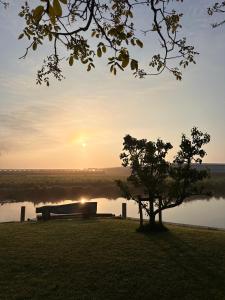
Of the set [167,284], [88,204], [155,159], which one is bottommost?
[167,284]

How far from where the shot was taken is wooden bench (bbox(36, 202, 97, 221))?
935 inches

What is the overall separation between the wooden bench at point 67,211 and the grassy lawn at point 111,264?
17.1 feet

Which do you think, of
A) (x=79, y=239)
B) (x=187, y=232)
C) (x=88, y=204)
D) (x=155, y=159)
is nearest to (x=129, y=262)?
(x=79, y=239)

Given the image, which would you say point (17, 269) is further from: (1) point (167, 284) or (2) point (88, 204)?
(2) point (88, 204)

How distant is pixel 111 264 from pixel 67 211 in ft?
43.9

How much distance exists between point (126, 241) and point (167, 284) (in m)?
5.05

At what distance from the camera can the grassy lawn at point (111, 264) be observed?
34.9 feet

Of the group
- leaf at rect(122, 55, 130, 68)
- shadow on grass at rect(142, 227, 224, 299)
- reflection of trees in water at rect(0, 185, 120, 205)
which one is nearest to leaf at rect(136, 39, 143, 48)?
leaf at rect(122, 55, 130, 68)

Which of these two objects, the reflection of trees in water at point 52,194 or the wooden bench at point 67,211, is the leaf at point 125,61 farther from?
the reflection of trees in water at point 52,194

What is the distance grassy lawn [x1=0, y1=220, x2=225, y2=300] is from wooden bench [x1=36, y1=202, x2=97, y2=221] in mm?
5226

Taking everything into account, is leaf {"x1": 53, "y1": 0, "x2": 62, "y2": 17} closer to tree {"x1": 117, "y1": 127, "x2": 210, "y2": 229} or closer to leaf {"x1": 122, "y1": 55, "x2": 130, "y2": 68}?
leaf {"x1": 122, "y1": 55, "x2": 130, "y2": 68}

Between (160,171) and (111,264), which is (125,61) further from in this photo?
(160,171)

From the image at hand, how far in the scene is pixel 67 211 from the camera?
2584 centimetres

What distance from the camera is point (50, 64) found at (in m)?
7.47
